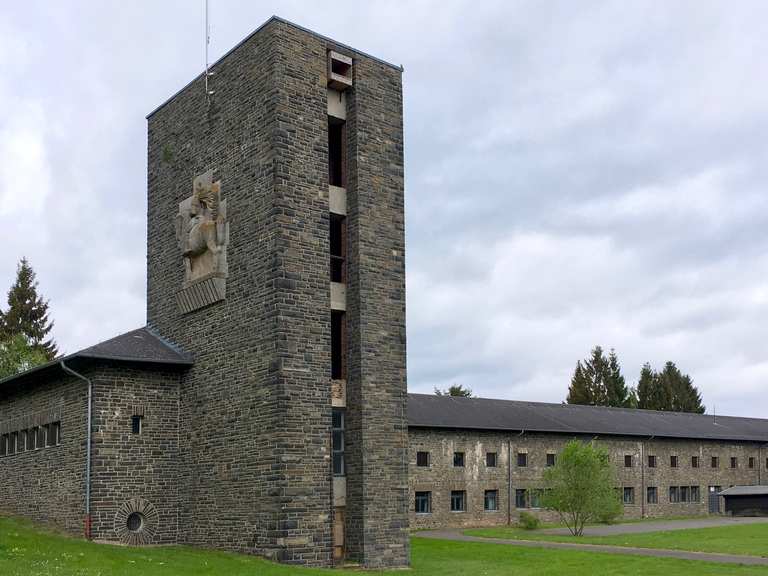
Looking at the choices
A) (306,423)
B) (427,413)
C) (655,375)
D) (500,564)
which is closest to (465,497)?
(427,413)

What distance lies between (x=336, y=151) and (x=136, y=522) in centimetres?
1099

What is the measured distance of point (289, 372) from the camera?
2178 centimetres

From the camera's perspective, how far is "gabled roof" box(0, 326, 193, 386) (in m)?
23.7

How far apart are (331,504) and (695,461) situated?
3902 centimetres

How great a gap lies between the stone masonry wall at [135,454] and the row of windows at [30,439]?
2.73 metres

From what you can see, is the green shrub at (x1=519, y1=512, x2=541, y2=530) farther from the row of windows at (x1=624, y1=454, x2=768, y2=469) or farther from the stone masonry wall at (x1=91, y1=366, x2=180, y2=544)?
the stone masonry wall at (x1=91, y1=366, x2=180, y2=544)

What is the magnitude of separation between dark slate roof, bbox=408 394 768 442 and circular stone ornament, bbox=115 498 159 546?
18.4 metres

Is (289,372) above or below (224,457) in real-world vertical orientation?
above

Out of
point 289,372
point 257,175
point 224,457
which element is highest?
point 257,175

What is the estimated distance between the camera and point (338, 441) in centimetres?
2305

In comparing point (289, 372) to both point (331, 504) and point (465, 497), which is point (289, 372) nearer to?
point (331, 504)

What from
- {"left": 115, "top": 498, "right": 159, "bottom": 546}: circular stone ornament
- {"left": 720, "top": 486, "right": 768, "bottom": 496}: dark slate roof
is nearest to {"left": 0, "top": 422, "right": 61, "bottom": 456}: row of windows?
{"left": 115, "top": 498, "right": 159, "bottom": 546}: circular stone ornament

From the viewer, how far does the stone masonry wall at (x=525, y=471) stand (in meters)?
41.3

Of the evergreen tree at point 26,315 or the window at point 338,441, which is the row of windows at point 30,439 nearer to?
Answer: the window at point 338,441
